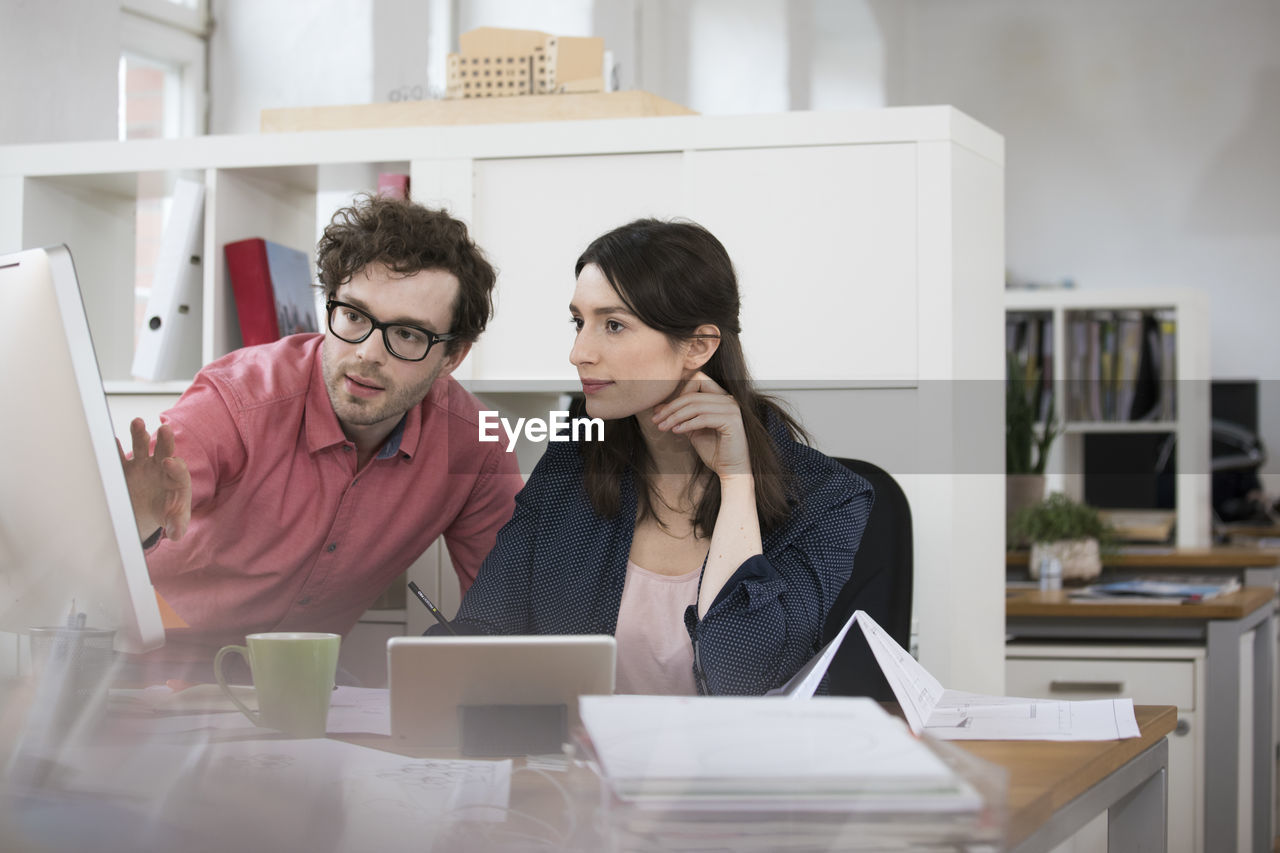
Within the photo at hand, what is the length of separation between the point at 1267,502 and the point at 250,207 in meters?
3.76

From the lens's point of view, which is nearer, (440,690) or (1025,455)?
(440,690)

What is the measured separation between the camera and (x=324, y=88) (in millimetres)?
2994

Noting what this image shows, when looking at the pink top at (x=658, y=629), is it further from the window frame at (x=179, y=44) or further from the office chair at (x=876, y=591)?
the window frame at (x=179, y=44)

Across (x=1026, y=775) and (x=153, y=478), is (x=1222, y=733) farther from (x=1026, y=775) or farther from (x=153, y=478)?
A: (x=153, y=478)

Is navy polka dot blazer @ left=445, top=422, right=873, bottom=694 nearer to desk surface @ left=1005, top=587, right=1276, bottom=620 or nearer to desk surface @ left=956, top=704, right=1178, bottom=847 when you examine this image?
desk surface @ left=956, top=704, right=1178, bottom=847

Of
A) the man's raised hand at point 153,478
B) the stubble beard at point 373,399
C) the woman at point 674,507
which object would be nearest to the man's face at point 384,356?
the stubble beard at point 373,399

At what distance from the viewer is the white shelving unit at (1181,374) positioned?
10.5 ft

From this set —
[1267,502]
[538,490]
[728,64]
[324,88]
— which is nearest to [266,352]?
[538,490]

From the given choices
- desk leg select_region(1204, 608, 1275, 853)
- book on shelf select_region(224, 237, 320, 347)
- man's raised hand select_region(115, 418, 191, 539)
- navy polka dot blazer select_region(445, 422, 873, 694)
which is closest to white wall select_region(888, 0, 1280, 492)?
desk leg select_region(1204, 608, 1275, 853)

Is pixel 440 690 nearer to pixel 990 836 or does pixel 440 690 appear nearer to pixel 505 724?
pixel 505 724

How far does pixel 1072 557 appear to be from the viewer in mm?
2559

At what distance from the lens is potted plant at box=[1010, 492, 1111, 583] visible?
2.56 meters

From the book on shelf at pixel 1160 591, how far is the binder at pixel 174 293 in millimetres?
1702

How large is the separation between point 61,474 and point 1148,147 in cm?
507
